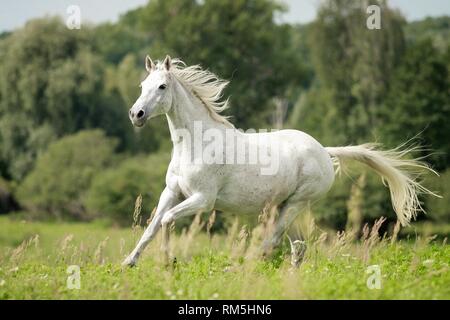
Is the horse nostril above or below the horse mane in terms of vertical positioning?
below

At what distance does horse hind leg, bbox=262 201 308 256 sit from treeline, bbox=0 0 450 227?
104ft

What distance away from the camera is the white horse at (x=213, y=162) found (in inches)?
323

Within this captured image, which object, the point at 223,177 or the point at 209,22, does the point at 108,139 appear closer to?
the point at 209,22

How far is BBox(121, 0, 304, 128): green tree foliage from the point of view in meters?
47.2

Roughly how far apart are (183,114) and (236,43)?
40.8 metres

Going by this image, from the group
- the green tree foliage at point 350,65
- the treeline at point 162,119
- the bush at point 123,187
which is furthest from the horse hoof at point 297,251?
the bush at point 123,187

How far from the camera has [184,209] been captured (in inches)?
318

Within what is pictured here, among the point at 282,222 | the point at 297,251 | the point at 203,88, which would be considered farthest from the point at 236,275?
the point at 203,88

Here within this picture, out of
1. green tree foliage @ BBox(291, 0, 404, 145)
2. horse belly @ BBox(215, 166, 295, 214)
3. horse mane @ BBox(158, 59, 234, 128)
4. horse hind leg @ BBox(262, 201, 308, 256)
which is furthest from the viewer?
green tree foliage @ BBox(291, 0, 404, 145)

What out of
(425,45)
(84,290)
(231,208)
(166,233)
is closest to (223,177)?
(231,208)

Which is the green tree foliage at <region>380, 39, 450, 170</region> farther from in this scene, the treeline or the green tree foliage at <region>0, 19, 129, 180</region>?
the green tree foliage at <region>0, 19, 129, 180</region>

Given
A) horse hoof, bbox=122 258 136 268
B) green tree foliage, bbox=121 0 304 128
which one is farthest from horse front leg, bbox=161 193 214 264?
green tree foliage, bbox=121 0 304 128

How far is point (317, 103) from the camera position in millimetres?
49000

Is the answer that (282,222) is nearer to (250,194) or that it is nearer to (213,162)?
(250,194)
